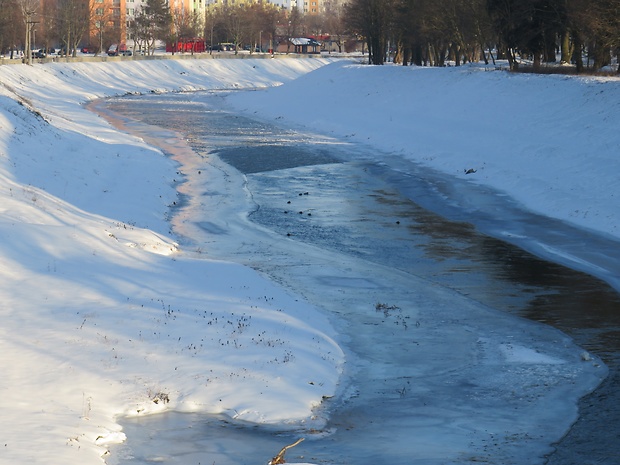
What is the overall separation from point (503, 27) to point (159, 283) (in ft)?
139

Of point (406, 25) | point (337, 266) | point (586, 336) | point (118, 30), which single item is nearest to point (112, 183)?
point (337, 266)

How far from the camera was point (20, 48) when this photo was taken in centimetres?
14038

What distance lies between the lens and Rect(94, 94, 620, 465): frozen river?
11.4 meters

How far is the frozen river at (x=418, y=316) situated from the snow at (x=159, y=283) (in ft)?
1.07

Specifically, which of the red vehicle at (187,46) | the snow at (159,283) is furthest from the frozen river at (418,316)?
the red vehicle at (187,46)

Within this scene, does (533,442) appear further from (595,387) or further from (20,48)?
(20,48)

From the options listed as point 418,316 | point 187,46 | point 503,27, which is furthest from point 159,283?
point 187,46

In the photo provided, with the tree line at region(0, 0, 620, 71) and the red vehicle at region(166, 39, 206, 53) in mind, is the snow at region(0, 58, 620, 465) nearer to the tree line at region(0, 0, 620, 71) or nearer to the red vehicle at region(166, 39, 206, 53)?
the tree line at region(0, 0, 620, 71)

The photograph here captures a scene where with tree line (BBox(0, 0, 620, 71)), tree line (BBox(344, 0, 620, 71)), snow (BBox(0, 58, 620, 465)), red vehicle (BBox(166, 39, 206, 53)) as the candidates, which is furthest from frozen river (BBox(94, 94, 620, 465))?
red vehicle (BBox(166, 39, 206, 53))

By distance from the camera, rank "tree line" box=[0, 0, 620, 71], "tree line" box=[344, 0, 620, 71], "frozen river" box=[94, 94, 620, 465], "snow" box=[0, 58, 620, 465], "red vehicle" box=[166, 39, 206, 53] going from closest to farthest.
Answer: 1. "frozen river" box=[94, 94, 620, 465]
2. "snow" box=[0, 58, 620, 465]
3. "tree line" box=[344, 0, 620, 71]
4. "tree line" box=[0, 0, 620, 71]
5. "red vehicle" box=[166, 39, 206, 53]

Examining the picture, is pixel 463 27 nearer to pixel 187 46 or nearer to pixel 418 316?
pixel 418 316

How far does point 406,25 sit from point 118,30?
87366 mm

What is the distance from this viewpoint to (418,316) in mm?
16844

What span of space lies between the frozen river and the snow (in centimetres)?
33
